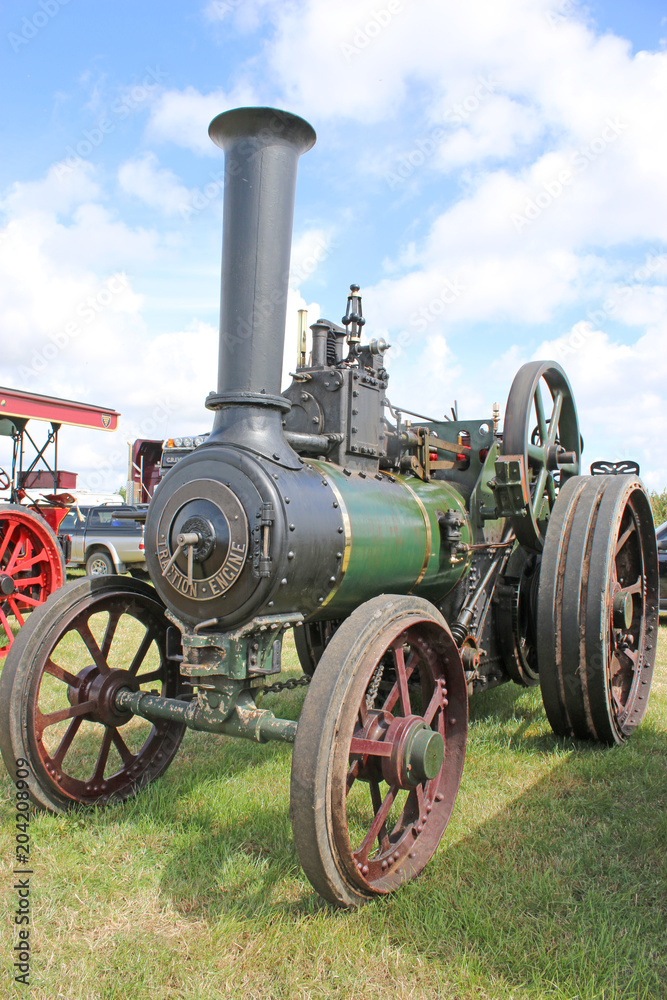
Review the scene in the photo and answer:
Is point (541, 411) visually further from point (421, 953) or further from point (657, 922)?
point (421, 953)

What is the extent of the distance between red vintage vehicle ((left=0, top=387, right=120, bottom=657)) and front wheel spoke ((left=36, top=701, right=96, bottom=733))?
3148mm

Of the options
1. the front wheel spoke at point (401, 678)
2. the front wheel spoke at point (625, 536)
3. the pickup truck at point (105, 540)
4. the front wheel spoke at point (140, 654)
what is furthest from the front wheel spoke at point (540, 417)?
the pickup truck at point (105, 540)

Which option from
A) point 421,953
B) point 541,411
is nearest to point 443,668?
point 421,953

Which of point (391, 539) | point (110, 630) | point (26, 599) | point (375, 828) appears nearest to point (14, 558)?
point (26, 599)

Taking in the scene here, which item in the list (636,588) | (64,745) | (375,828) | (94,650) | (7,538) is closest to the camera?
(375,828)

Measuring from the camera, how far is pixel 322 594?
2.85 meters

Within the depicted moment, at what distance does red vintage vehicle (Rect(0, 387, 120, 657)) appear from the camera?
6.52 metres

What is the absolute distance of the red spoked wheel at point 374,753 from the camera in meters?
2.06

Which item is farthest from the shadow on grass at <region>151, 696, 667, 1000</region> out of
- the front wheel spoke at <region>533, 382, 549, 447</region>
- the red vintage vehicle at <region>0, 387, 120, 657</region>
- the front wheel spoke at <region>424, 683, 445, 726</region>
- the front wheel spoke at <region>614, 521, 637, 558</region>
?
the red vintage vehicle at <region>0, 387, 120, 657</region>

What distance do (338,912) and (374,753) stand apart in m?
0.50

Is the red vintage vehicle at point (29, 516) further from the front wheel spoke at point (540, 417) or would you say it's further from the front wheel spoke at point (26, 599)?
the front wheel spoke at point (540, 417)

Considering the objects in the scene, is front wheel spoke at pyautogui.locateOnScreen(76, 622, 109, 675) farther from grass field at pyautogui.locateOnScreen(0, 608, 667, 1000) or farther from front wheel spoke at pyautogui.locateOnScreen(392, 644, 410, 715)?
front wheel spoke at pyautogui.locateOnScreen(392, 644, 410, 715)

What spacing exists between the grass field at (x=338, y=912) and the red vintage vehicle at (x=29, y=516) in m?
3.47

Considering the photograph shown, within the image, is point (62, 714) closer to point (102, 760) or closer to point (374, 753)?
point (102, 760)
